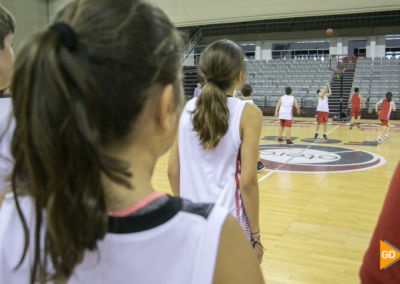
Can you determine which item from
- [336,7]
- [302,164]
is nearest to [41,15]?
[336,7]

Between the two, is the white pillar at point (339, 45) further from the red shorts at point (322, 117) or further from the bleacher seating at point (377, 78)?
the red shorts at point (322, 117)

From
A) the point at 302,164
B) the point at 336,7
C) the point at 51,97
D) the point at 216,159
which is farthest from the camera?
the point at 336,7

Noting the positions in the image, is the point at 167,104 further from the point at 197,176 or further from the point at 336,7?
the point at 336,7

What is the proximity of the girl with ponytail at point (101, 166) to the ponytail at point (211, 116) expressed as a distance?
86 centimetres

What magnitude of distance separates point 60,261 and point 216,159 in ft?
3.39

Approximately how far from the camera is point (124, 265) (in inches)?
22.7

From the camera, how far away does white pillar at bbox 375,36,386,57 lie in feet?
64.0

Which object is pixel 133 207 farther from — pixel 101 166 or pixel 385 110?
pixel 385 110

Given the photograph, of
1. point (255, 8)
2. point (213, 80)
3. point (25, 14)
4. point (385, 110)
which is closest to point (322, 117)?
point (385, 110)

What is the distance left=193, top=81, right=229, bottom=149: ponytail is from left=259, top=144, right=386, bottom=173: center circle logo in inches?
177

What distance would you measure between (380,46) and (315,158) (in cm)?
1579

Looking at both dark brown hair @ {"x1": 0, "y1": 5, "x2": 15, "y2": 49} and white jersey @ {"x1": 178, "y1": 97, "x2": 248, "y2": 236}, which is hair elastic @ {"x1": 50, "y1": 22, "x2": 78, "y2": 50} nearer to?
dark brown hair @ {"x1": 0, "y1": 5, "x2": 15, "y2": 49}

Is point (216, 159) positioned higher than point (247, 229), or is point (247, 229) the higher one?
point (216, 159)

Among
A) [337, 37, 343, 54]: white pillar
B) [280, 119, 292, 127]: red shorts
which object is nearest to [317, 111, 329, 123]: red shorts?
[280, 119, 292, 127]: red shorts
